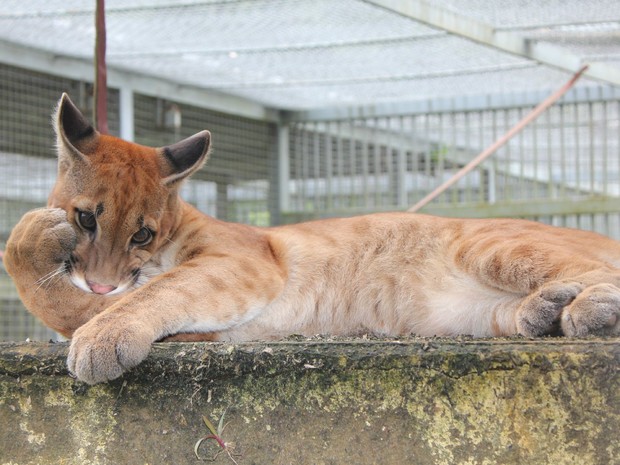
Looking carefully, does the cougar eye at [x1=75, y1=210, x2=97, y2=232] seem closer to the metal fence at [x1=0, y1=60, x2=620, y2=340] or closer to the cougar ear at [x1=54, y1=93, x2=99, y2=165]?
the cougar ear at [x1=54, y1=93, x2=99, y2=165]

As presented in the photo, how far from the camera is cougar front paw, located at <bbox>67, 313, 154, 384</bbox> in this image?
2.22m

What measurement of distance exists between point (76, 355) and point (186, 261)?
107 centimetres

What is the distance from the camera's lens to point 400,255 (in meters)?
3.49

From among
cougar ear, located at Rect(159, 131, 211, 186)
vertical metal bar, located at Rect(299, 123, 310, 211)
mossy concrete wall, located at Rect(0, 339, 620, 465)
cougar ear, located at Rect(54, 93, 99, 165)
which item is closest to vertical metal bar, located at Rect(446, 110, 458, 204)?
vertical metal bar, located at Rect(299, 123, 310, 211)

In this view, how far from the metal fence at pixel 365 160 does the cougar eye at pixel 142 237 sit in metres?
3.12

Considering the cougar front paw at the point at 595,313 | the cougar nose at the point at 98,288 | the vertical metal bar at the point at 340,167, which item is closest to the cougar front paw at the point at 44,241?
the cougar nose at the point at 98,288

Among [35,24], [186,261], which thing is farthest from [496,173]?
[186,261]

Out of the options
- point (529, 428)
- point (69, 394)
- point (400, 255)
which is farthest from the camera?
point (400, 255)

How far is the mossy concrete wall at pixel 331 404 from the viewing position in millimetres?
1801

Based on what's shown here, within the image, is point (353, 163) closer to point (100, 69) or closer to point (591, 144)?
point (591, 144)

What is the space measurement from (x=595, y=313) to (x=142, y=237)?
1633mm

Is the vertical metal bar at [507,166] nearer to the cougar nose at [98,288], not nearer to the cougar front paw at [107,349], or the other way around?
the cougar nose at [98,288]

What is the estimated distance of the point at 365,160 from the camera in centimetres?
726

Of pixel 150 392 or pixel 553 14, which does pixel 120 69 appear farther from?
pixel 150 392
